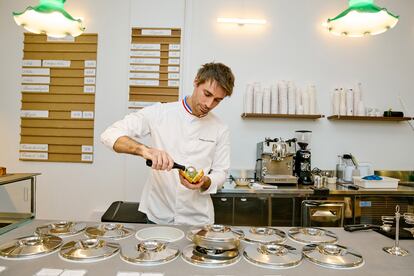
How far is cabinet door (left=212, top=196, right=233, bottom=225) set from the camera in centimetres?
285

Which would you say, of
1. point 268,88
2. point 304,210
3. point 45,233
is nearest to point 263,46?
point 268,88

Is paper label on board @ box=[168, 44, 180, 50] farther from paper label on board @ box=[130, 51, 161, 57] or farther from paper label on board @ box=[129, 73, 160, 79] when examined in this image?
paper label on board @ box=[129, 73, 160, 79]

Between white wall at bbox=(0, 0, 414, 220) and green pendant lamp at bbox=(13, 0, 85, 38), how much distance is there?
49.2 inches

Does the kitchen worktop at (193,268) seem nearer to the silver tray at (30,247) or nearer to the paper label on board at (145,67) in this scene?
the silver tray at (30,247)

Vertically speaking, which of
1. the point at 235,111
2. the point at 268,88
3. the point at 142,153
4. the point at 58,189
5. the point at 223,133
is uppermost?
the point at 268,88

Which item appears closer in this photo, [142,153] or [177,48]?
[142,153]

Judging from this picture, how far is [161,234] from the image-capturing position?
136cm

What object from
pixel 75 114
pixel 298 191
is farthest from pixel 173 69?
pixel 298 191

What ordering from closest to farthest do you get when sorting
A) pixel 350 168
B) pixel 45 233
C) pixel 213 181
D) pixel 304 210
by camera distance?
pixel 45 233 → pixel 213 181 → pixel 304 210 → pixel 350 168

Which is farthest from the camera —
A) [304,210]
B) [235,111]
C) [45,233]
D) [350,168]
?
[235,111]

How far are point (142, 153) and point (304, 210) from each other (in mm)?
2027

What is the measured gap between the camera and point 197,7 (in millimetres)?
3615

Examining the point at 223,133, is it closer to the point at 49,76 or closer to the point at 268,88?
the point at 268,88

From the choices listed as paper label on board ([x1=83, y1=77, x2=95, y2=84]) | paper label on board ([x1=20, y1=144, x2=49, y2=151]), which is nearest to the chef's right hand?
paper label on board ([x1=83, y1=77, x2=95, y2=84])
